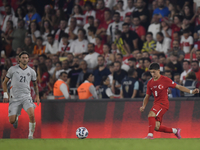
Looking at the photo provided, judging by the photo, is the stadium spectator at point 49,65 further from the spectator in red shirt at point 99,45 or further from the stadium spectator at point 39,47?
the spectator in red shirt at point 99,45

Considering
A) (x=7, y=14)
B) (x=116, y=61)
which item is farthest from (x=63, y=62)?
(x=7, y=14)

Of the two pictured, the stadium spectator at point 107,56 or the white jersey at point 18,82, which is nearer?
the white jersey at point 18,82

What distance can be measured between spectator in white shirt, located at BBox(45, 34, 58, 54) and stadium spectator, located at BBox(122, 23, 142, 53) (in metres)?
2.99

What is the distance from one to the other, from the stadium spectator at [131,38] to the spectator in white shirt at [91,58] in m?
1.17

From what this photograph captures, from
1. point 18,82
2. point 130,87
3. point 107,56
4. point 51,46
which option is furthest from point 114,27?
point 18,82

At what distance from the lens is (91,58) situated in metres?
11.3

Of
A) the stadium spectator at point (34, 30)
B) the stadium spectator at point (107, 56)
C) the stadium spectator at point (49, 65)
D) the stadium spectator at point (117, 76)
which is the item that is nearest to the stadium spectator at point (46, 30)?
the stadium spectator at point (34, 30)

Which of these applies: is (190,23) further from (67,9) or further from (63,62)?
(67,9)

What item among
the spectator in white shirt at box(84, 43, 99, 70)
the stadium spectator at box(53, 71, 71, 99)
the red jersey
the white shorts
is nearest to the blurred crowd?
the spectator in white shirt at box(84, 43, 99, 70)

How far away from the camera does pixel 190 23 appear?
36.3ft

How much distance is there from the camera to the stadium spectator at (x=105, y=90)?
32.0ft

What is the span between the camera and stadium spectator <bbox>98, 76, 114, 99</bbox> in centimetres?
975

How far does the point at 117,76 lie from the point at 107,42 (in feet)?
7.81

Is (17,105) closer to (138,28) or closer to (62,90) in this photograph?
(62,90)
